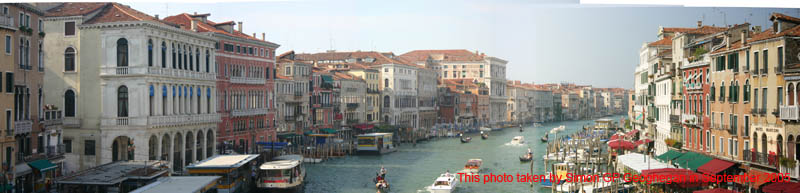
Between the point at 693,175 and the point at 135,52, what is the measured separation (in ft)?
21.6

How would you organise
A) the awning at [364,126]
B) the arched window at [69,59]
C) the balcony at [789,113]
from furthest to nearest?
the awning at [364,126] → the arched window at [69,59] → the balcony at [789,113]

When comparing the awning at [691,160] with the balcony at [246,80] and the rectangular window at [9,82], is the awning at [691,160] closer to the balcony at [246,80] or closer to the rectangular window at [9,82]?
the rectangular window at [9,82]

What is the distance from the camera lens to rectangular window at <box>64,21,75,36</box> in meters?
9.15

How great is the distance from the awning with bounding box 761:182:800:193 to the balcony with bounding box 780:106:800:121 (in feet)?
2.04

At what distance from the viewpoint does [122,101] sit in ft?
31.0

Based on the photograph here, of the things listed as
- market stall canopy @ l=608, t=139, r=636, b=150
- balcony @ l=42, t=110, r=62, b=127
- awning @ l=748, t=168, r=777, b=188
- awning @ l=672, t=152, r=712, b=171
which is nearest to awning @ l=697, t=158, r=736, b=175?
awning @ l=672, t=152, r=712, b=171

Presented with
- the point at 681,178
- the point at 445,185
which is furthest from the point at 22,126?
the point at 681,178

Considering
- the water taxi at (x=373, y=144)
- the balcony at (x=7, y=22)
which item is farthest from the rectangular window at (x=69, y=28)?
the water taxi at (x=373, y=144)

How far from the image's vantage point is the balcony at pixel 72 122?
30.7ft

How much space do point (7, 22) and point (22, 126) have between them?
1136mm

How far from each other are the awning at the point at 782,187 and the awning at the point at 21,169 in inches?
276

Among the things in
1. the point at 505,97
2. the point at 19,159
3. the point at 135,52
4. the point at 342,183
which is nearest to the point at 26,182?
the point at 19,159

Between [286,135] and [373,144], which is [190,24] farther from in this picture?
[373,144]

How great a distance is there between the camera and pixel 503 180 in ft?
36.0
